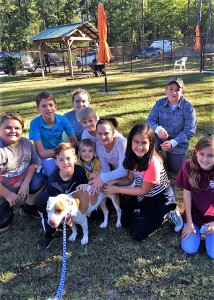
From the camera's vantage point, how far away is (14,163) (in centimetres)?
321

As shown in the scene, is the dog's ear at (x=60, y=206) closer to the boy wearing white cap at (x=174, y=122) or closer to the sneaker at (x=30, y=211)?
the sneaker at (x=30, y=211)

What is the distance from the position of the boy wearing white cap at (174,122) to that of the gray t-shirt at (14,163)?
1780 millimetres

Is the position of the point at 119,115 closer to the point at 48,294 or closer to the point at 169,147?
the point at 169,147

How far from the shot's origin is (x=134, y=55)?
31.0 metres

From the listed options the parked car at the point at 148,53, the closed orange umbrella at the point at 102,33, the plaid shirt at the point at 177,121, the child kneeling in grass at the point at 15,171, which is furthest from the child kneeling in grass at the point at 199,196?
the parked car at the point at 148,53

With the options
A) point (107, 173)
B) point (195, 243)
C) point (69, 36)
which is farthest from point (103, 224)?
point (69, 36)

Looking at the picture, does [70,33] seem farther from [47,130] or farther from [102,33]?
[47,130]

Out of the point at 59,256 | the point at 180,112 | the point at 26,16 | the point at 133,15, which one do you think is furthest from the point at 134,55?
the point at 59,256

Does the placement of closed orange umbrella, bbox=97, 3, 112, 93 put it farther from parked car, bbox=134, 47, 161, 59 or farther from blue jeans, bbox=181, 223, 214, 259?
parked car, bbox=134, 47, 161, 59

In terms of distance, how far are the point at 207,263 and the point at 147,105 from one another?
5996mm

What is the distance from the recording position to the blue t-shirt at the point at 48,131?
3.62 metres

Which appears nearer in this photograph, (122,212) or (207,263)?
(207,263)

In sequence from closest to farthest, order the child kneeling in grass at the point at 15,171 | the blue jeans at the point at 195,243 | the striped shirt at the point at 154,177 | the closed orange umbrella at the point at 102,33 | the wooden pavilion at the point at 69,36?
the blue jeans at the point at 195,243
the striped shirt at the point at 154,177
the child kneeling in grass at the point at 15,171
the closed orange umbrella at the point at 102,33
the wooden pavilion at the point at 69,36

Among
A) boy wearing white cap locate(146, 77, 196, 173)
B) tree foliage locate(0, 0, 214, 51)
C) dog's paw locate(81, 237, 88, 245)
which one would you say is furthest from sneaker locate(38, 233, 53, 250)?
tree foliage locate(0, 0, 214, 51)
